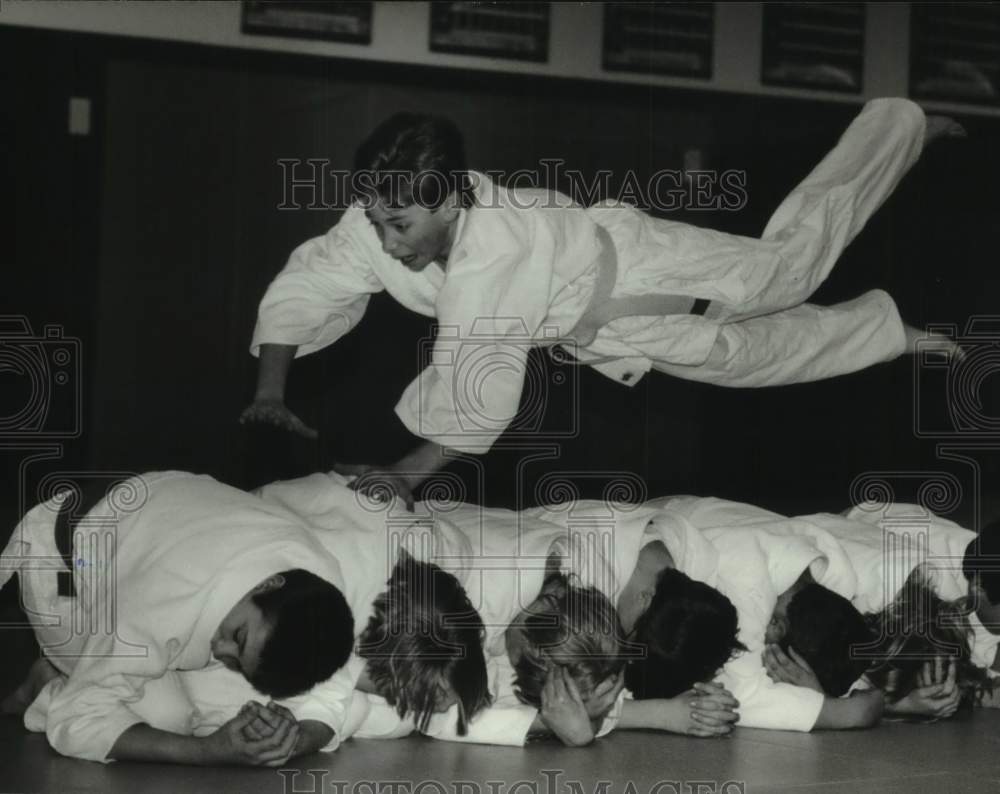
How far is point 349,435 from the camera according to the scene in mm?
2146

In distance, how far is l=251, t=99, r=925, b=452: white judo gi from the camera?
207 centimetres

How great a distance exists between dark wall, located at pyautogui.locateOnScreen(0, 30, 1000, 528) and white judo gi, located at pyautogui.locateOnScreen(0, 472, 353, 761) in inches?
7.1

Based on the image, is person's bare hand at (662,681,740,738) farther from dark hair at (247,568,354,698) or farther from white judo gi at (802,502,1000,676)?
dark hair at (247,568,354,698)

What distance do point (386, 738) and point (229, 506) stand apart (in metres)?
0.45

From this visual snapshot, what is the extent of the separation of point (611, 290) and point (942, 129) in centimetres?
88

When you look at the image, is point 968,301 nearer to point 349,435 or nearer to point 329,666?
point 349,435

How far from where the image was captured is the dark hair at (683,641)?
206cm

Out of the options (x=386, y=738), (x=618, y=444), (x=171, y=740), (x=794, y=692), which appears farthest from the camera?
(x=618, y=444)

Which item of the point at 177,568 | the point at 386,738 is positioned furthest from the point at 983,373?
the point at 177,568

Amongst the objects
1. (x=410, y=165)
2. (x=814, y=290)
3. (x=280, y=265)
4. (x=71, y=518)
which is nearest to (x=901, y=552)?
(x=814, y=290)

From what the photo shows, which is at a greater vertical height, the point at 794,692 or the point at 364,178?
the point at 364,178

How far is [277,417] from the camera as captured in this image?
6.98 feet

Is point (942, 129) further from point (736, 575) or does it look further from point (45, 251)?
point (45, 251)

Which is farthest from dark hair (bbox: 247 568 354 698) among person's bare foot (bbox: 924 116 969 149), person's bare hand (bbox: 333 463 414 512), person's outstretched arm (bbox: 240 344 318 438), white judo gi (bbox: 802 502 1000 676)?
person's bare foot (bbox: 924 116 969 149)
